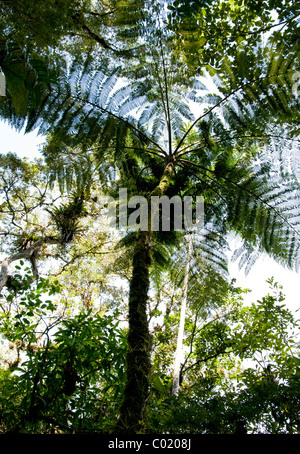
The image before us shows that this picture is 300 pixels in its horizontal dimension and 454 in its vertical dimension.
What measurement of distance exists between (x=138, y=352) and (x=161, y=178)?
1798mm

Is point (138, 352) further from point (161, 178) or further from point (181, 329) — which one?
point (181, 329)

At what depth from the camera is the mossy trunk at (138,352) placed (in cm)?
149

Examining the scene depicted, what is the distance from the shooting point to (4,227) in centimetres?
827

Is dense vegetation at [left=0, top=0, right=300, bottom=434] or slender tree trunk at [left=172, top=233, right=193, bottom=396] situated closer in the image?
dense vegetation at [left=0, top=0, right=300, bottom=434]

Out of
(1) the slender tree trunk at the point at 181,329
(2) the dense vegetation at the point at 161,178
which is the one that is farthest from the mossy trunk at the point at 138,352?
(1) the slender tree trunk at the point at 181,329

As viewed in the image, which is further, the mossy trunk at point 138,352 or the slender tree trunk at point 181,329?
the slender tree trunk at point 181,329

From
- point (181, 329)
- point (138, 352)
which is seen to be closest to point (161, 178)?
point (138, 352)

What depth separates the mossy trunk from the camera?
1491mm

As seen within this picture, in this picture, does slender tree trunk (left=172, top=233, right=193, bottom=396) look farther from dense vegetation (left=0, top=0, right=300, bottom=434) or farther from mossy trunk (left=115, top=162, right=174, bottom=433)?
mossy trunk (left=115, top=162, right=174, bottom=433)

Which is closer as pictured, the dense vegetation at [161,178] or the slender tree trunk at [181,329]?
the dense vegetation at [161,178]

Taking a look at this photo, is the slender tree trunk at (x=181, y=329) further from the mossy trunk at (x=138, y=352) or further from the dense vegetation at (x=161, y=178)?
the mossy trunk at (x=138, y=352)

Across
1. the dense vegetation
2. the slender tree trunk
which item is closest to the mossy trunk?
the dense vegetation
